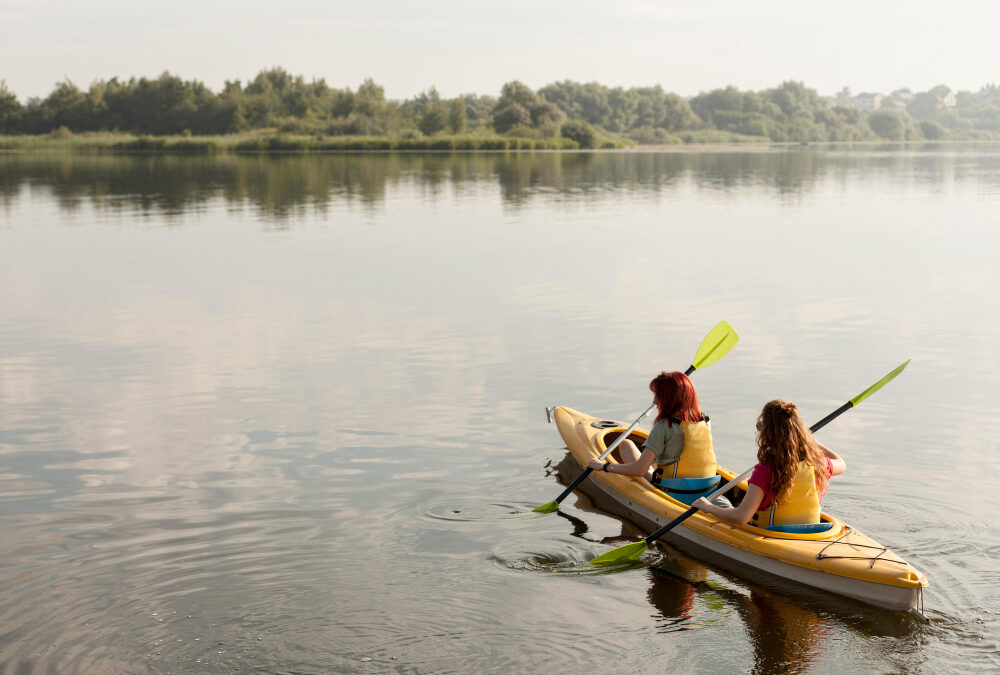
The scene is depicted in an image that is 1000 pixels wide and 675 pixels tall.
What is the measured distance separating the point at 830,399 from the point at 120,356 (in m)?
7.50

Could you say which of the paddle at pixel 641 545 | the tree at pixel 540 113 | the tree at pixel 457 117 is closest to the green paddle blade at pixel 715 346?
the paddle at pixel 641 545

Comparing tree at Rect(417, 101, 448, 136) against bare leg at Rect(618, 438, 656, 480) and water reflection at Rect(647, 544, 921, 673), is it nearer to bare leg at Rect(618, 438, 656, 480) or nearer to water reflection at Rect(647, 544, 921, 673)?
bare leg at Rect(618, 438, 656, 480)

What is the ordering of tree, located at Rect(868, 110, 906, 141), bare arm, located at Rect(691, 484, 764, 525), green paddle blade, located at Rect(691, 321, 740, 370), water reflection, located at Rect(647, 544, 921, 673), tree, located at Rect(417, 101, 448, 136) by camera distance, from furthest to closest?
tree, located at Rect(868, 110, 906, 141) → tree, located at Rect(417, 101, 448, 136) → green paddle blade, located at Rect(691, 321, 740, 370) → bare arm, located at Rect(691, 484, 764, 525) → water reflection, located at Rect(647, 544, 921, 673)

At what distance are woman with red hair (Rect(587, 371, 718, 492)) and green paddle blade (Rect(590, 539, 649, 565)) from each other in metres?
0.77

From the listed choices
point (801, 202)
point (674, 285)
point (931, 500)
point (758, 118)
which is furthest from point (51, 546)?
point (758, 118)

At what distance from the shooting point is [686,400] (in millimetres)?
6383

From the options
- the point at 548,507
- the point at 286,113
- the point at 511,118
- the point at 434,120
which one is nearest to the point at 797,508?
the point at 548,507

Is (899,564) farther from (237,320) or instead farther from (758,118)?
(758,118)

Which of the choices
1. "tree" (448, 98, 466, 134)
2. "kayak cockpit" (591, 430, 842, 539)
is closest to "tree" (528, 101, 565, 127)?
"tree" (448, 98, 466, 134)

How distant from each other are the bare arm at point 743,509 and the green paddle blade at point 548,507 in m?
1.22

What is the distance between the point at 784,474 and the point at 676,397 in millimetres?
992

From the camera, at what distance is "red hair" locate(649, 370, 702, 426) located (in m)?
6.36

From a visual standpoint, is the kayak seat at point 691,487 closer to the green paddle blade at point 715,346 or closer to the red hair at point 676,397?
the red hair at point 676,397

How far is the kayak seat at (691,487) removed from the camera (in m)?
6.55
